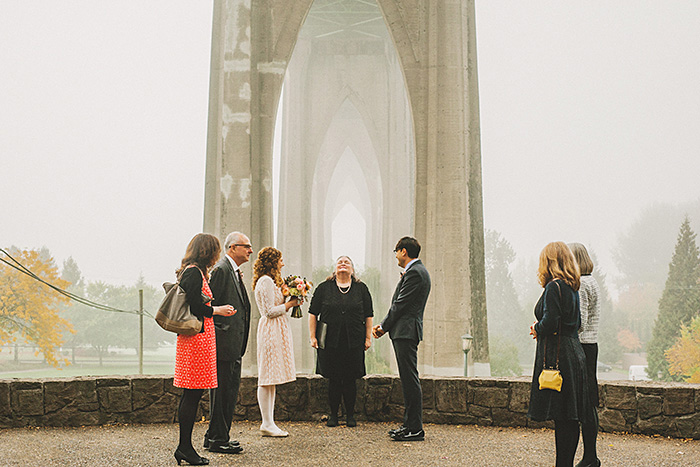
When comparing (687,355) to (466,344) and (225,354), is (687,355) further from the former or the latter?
(225,354)

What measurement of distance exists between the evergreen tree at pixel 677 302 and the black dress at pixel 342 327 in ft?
154

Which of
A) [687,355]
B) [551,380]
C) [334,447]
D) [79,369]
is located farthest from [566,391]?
[79,369]

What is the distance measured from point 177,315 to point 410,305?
1829mm

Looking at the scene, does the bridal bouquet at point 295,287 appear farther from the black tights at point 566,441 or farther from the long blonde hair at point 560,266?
the black tights at point 566,441

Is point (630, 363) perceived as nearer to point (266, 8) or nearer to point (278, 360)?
point (266, 8)

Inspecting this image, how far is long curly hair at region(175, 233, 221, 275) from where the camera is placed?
4.41 meters

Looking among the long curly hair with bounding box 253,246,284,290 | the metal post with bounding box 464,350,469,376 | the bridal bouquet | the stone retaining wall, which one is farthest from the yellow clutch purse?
the metal post with bounding box 464,350,469,376

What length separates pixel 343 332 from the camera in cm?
578

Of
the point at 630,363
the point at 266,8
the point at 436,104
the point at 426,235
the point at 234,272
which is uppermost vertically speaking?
the point at 266,8

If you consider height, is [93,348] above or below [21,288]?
below

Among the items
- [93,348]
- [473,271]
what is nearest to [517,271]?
[93,348]

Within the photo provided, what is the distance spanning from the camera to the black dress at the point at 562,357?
12.8 feet

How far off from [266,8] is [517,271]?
5877 centimetres

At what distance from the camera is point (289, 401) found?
234 inches
